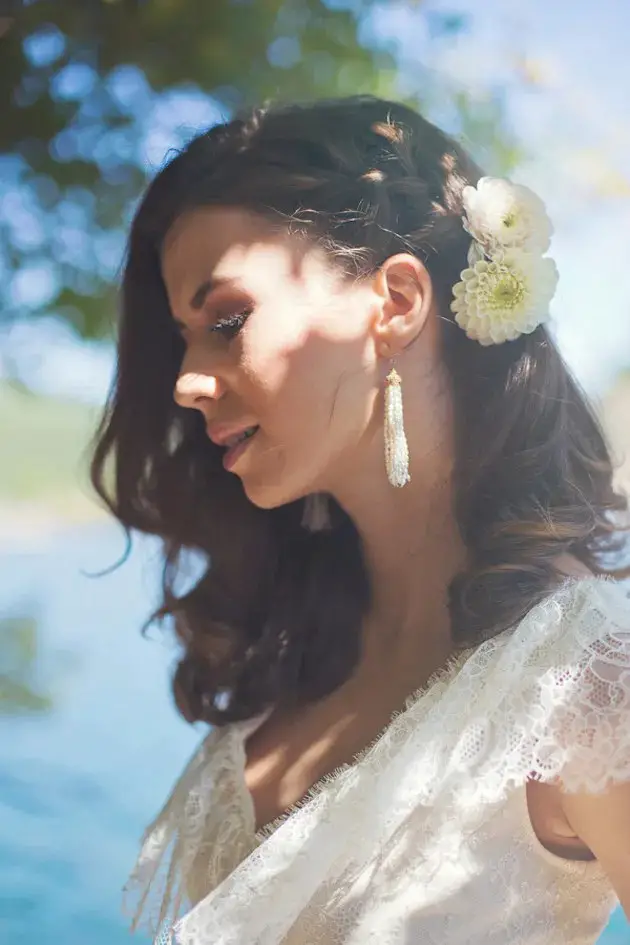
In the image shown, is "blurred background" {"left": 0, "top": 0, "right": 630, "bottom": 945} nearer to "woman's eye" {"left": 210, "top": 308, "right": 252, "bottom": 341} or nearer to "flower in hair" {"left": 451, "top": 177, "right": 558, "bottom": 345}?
"flower in hair" {"left": 451, "top": 177, "right": 558, "bottom": 345}

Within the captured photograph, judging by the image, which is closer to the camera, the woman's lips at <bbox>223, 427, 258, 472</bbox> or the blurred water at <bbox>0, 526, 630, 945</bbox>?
the woman's lips at <bbox>223, 427, 258, 472</bbox>

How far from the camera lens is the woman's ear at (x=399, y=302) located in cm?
111

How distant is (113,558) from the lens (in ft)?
6.05

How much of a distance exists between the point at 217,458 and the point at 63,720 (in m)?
0.72

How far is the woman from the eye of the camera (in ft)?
2.95

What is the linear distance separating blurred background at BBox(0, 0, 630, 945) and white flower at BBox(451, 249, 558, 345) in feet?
1.61

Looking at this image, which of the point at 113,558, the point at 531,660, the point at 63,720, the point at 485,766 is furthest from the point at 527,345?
the point at 63,720

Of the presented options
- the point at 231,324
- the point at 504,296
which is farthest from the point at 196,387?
the point at 504,296

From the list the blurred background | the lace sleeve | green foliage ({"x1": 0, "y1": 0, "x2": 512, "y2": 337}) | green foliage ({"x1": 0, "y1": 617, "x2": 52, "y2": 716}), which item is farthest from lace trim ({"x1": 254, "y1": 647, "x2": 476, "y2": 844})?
green foliage ({"x1": 0, "y1": 0, "x2": 512, "y2": 337})

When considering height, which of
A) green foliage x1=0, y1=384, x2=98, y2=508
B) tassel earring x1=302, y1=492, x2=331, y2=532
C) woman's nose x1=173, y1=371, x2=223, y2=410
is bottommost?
green foliage x1=0, y1=384, x2=98, y2=508

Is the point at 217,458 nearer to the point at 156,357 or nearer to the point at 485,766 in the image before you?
the point at 156,357

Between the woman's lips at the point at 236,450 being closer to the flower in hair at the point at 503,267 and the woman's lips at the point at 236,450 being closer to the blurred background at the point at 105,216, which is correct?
the flower in hair at the point at 503,267

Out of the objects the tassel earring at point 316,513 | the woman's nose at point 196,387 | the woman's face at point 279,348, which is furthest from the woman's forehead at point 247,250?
the tassel earring at point 316,513

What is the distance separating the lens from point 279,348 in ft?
3.61
